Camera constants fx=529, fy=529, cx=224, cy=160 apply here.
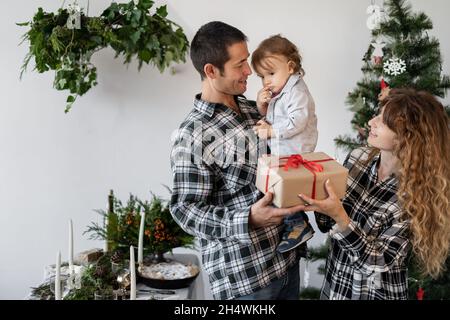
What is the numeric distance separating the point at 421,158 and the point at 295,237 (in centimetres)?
49

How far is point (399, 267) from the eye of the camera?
180cm

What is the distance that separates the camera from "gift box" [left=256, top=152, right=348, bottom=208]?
1.52m

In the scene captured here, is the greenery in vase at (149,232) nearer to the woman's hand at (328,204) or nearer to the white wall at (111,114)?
the white wall at (111,114)

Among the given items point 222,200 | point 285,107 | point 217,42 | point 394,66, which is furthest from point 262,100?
point 394,66

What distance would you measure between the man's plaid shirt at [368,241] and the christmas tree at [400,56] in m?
0.71

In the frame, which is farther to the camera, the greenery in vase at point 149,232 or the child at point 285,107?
the greenery in vase at point 149,232

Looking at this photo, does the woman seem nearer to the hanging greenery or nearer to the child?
the child

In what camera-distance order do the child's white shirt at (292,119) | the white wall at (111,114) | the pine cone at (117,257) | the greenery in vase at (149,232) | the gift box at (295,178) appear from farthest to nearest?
the white wall at (111,114)
the greenery in vase at (149,232)
the pine cone at (117,257)
the child's white shirt at (292,119)
the gift box at (295,178)

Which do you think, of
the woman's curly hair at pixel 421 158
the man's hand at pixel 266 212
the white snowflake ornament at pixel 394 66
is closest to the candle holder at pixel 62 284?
the man's hand at pixel 266 212

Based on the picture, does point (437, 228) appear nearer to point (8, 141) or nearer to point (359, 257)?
point (359, 257)

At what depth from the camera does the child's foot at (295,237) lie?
182cm

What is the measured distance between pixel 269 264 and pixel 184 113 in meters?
1.53
